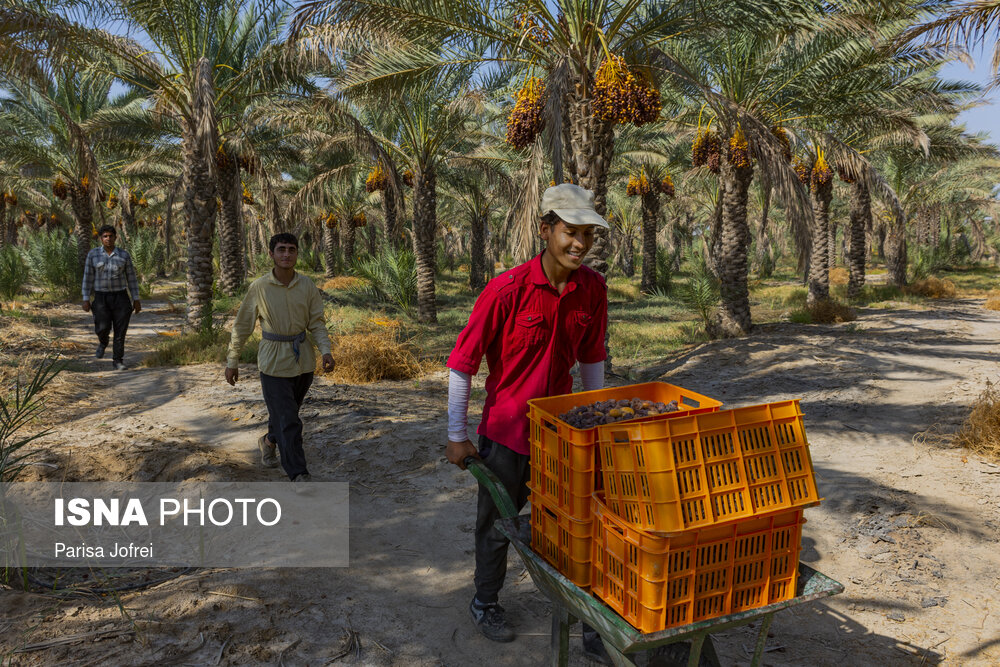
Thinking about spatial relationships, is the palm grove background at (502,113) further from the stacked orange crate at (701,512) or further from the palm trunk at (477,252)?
the stacked orange crate at (701,512)

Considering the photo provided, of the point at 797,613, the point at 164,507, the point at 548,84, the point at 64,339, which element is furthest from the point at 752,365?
the point at 64,339

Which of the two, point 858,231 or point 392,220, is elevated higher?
point 392,220

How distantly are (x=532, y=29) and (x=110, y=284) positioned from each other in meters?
6.58

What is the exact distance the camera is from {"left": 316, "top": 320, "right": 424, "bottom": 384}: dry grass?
8953 millimetres

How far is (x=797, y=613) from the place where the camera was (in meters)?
3.38

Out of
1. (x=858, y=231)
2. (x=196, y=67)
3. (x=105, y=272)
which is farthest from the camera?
(x=858, y=231)

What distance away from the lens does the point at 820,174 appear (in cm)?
1558

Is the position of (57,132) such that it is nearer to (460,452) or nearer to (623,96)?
(623,96)

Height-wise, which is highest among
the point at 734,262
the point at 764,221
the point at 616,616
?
the point at 764,221

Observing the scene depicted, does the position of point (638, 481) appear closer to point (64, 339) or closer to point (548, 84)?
point (548, 84)

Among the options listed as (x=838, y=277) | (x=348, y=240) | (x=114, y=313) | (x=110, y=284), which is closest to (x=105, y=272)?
(x=110, y=284)

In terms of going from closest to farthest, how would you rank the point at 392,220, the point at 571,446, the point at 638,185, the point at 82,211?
the point at 571,446, the point at 82,211, the point at 392,220, the point at 638,185

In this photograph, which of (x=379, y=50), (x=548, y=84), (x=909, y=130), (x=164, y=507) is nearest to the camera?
(x=164, y=507)

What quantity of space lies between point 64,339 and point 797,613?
11.9 meters
